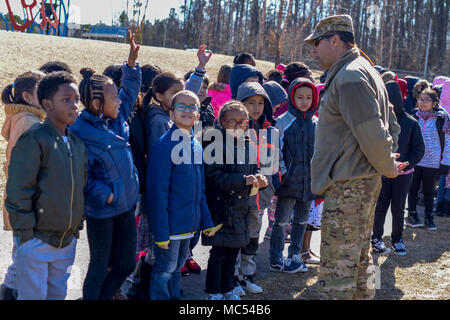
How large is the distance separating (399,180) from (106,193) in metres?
3.92

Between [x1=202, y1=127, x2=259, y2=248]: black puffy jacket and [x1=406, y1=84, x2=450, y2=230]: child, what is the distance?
162 inches

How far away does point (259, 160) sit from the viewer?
4555mm

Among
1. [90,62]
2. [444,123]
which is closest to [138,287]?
[444,123]

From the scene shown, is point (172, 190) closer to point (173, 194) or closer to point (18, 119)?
point (173, 194)

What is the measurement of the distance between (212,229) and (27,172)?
5.23ft

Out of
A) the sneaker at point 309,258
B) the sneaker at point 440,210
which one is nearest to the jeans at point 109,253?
the sneaker at point 309,258

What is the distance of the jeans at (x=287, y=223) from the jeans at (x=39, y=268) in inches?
95.9

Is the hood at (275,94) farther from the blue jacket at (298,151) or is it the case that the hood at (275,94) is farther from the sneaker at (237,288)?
the sneaker at (237,288)

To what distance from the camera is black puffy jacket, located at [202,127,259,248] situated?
4078 millimetres

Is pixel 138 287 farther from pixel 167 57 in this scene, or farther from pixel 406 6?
pixel 406 6

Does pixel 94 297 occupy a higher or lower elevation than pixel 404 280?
higher

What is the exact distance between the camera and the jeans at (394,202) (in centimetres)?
601

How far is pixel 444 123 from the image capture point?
745 cm

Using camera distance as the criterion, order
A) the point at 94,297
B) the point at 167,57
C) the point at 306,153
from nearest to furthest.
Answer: the point at 94,297 → the point at 306,153 → the point at 167,57
